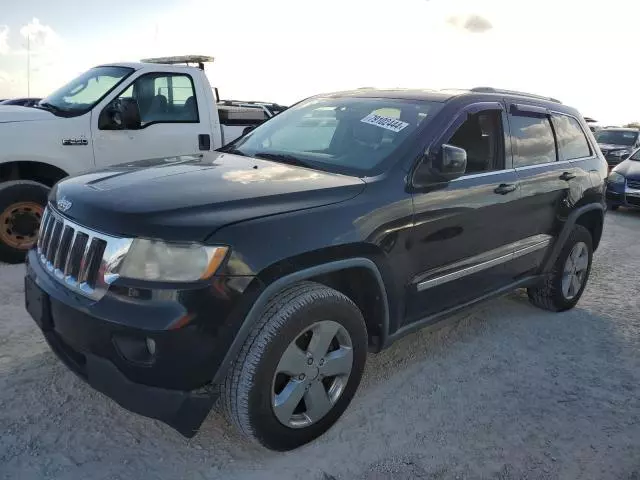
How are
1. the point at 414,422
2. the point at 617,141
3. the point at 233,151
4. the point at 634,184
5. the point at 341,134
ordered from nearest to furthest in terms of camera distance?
the point at 414,422
the point at 341,134
the point at 233,151
the point at 634,184
the point at 617,141

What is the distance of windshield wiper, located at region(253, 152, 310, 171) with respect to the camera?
340cm

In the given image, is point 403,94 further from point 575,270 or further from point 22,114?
point 22,114

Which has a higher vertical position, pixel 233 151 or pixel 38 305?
pixel 233 151

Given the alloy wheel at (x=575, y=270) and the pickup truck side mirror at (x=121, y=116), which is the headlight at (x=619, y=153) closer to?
the alloy wheel at (x=575, y=270)

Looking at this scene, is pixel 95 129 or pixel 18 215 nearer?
pixel 18 215

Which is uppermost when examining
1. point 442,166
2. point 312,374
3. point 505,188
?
point 442,166

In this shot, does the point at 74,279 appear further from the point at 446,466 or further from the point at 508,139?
the point at 508,139

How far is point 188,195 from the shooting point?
2.59 m

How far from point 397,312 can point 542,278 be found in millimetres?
1896

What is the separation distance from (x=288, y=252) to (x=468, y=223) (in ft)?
4.70

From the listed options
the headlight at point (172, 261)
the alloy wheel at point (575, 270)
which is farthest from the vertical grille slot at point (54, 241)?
the alloy wheel at point (575, 270)

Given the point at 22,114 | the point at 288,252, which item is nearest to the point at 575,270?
the point at 288,252

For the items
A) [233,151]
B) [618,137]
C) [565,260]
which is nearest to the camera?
[233,151]

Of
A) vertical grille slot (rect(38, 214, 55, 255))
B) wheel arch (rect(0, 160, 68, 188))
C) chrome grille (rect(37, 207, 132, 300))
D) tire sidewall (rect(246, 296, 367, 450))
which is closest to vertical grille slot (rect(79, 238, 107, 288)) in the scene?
chrome grille (rect(37, 207, 132, 300))
